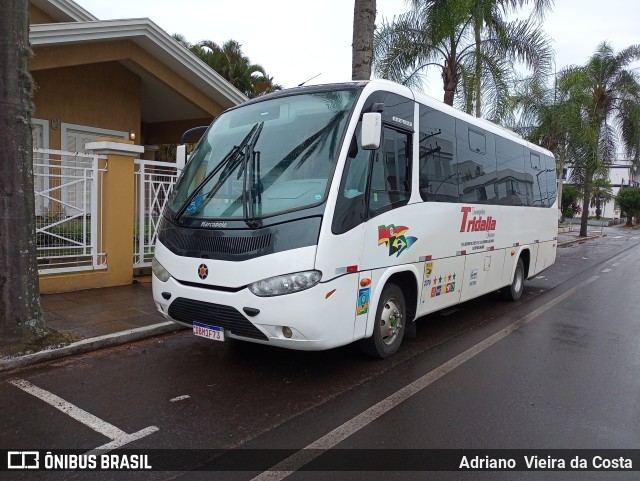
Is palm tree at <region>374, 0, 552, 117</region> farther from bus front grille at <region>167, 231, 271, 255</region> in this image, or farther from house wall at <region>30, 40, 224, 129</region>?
bus front grille at <region>167, 231, 271, 255</region>

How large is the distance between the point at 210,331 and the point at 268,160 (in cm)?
167

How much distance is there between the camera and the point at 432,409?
416 centimetres

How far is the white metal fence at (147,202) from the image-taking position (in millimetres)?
8688

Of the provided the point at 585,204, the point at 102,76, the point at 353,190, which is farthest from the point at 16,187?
the point at 585,204

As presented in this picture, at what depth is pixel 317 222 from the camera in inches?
166

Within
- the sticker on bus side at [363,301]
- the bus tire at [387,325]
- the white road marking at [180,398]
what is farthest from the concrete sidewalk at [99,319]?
the sticker on bus side at [363,301]

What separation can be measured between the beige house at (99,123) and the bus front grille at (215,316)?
3.61 m

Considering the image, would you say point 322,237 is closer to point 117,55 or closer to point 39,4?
point 117,55

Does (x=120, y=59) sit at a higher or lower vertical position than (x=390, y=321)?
higher

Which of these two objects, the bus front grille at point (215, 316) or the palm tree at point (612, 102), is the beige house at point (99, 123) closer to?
the bus front grille at point (215, 316)

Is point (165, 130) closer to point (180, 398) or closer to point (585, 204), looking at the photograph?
point (180, 398)

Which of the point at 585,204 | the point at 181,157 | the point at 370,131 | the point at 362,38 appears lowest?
the point at 585,204

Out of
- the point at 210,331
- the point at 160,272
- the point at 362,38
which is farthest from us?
the point at 362,38

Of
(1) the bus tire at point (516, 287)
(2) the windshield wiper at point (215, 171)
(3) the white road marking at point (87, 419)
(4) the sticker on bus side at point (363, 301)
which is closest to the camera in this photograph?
(3) the white road marking at point (87, 419)
